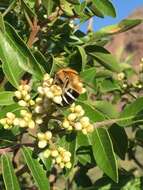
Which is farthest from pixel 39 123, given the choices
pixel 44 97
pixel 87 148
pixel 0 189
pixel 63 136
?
pixel 0 189

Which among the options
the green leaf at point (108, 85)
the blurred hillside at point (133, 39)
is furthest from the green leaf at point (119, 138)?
the blurred hillside at point (133, 39)

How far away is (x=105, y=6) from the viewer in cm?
202

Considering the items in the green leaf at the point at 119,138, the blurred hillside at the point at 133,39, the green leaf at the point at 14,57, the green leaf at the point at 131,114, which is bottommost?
the blurred hillside at the point at 133,39

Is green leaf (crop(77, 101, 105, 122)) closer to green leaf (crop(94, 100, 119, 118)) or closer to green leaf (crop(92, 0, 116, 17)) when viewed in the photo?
green leaf (crop(94, 100, 119, 118))

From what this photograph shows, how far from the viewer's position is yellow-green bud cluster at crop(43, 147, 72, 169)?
5.32ft

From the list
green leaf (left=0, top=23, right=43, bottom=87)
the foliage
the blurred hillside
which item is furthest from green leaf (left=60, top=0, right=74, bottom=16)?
the blurred hillside

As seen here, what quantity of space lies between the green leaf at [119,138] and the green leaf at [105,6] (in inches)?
15.8

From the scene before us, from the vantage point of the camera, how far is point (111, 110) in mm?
1845

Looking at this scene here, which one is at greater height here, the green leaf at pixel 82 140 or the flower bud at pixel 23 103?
the flower bud at pixel 23 103

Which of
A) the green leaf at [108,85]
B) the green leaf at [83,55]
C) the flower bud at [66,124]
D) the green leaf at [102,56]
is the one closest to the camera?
the flower bud at [66,124]

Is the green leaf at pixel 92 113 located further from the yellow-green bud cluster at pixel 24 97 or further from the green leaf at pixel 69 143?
the yellow-green bud cluster at pixel 24 97

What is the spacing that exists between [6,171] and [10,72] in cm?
29

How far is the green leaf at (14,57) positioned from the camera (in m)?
1.81

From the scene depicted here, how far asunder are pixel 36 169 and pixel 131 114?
33cm
